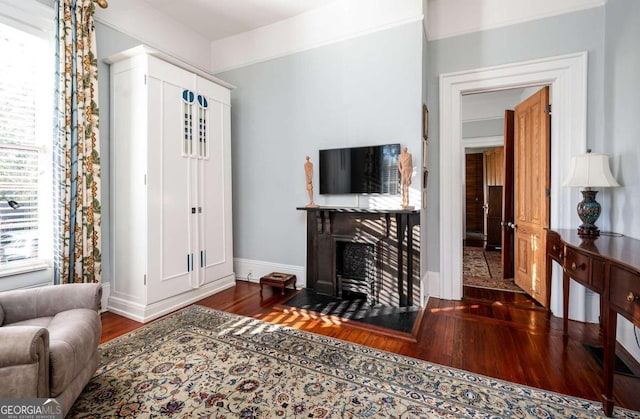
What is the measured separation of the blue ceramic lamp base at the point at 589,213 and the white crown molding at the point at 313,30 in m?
2.24

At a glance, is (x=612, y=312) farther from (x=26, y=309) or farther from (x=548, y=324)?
(x=26, y=309)

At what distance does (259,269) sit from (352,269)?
1.34 m

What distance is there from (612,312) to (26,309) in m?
3.37

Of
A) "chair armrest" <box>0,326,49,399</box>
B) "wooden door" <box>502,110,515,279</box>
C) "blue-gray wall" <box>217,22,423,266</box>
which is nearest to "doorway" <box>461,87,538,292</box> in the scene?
"wooden door" <box>502,110,515,279</box>

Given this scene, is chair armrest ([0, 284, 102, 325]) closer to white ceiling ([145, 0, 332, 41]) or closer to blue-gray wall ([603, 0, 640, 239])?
white ceiling ([145, 0, 332, 41])

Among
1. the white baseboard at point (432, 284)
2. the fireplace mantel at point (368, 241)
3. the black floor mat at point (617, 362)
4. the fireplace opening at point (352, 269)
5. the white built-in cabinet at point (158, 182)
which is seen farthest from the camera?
the white baseboard at point (432, 284)

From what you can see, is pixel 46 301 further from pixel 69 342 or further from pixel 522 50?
pixel 522 50

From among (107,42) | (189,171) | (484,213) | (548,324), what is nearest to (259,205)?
(189,171)

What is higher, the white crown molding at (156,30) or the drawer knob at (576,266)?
the white crown molding at (156,30)

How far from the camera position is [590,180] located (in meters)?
2.32

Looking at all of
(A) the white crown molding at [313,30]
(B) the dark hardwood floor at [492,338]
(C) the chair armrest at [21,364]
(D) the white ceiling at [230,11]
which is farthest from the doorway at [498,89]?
(C) the chair armrest at [21,364]

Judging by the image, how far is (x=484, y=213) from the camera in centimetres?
693

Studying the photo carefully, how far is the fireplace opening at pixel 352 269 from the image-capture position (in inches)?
126

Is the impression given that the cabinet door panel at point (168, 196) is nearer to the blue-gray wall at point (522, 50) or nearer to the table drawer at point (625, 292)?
the blue-gray wall at point (522, 50)
